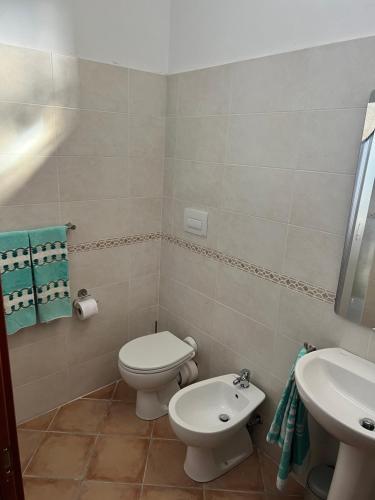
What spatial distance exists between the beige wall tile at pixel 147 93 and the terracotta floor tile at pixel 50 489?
6.47 feet

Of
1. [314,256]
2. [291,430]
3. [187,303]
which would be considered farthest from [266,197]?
[291,430]

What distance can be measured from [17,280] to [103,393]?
3.34 ft

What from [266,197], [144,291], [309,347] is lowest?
[144,291]

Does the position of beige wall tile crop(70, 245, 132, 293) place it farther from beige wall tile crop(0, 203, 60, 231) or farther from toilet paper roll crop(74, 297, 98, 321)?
beige wall tile crop(0, 203, 60, 231)

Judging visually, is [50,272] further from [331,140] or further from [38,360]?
[331,140]

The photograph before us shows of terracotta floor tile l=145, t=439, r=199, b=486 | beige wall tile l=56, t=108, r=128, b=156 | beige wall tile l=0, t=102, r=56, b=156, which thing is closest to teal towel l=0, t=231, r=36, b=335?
beige wall tile l=0, t=102, r=56, b=156

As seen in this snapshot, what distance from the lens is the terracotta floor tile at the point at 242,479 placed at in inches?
69.4

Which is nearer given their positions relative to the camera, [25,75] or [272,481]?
[25,75]

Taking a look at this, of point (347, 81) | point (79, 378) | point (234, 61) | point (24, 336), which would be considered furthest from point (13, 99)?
point (79, 378)

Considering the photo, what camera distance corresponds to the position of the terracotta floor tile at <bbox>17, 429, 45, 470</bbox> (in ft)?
6.18

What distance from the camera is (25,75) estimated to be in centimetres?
168

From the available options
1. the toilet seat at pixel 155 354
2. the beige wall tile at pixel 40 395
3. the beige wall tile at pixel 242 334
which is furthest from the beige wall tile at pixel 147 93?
the beige wall tile at pixel 40 395

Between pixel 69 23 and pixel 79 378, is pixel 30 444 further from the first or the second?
pixel 69 23

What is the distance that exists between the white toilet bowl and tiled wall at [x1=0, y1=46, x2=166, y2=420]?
0.77 meters
